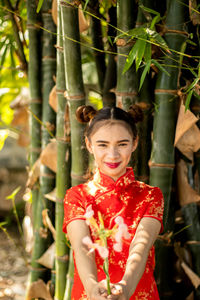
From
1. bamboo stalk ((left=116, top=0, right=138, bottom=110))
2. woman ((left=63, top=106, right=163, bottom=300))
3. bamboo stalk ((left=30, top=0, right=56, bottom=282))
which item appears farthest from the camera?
bamboo stalk ((left=30, top=0, right=56, bottom=282))

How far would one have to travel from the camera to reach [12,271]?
250cm

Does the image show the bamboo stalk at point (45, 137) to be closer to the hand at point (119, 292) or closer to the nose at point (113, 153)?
the nose at point (113, 153)

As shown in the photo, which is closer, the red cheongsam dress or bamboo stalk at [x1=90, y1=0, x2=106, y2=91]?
the red cheongsam dress

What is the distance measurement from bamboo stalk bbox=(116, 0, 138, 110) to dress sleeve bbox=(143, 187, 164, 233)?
37 cm

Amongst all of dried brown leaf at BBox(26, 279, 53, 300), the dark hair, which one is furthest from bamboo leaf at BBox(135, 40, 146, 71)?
dried brown leaf at BBox(26, 279, 53, 300)

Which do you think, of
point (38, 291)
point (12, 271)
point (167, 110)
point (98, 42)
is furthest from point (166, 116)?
point (12, 271)

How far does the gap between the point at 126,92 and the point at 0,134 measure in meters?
0.64

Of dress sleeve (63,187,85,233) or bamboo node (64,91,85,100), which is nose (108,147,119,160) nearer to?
dress sleeve (63,187,85,233)

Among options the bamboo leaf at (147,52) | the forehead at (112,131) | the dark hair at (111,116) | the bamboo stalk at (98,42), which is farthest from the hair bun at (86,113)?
the bamboo stalk at (98,42)

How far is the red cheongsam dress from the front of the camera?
1.17 meters

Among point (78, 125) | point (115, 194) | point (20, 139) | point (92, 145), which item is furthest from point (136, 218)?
point (20, 139)

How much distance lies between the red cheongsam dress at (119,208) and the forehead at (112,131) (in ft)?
0.38

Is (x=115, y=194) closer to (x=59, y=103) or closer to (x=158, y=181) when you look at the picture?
(x=158, y=181)

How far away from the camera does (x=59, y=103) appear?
1624 millimetres
